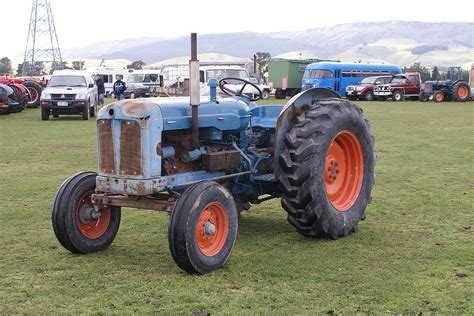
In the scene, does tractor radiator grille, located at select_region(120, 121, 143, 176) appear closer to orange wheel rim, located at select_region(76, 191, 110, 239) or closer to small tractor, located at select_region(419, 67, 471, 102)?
orange wheel rim, located at select_region(76, 191, 110, 239)

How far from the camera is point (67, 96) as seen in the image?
21031 millimetres

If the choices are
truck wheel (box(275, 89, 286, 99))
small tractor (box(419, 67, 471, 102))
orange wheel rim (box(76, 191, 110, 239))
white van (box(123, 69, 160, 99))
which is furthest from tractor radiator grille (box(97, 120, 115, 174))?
truck wheel (box(275, 89, 286, 99))

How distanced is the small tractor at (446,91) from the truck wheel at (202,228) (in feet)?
102

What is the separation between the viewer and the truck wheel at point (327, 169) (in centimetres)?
565

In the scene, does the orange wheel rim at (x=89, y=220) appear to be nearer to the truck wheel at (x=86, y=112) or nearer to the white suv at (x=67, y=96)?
the white suv at (x=67, y=96)

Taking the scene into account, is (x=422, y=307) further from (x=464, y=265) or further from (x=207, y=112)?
(x=207, y=112)

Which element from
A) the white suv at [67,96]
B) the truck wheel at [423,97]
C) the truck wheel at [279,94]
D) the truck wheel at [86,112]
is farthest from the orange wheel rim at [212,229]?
the truck wheel at [279,94]

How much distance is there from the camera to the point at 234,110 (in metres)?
5.89

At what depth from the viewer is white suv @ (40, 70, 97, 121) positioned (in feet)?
68.9

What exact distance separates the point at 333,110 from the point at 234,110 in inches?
38.3

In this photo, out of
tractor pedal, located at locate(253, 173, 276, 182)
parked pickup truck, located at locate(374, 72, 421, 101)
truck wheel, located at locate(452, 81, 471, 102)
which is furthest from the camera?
parked pickup truck, located at locate(374, 72, 421, 101)

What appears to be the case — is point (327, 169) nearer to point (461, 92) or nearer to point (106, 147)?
point (106, 147)

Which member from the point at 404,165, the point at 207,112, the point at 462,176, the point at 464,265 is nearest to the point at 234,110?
the point at 207,112

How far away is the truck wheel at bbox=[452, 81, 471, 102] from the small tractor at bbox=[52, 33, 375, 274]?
29.0 metres
